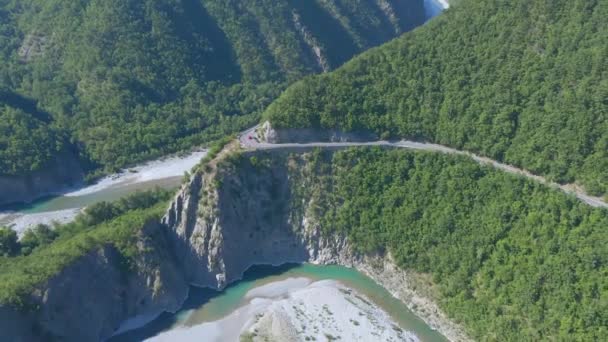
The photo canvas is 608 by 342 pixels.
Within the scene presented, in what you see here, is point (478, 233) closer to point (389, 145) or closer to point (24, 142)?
point (389, 145)

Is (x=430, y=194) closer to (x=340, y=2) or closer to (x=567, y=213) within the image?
(x=567, y=213)

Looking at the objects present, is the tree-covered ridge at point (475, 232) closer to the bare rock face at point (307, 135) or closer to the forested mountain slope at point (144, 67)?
the bare rock face at point (307, 135)

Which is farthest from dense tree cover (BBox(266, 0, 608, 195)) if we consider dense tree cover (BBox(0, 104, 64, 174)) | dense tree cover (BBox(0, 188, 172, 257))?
dense tree cover (BBox(0, 104, 64, 174))

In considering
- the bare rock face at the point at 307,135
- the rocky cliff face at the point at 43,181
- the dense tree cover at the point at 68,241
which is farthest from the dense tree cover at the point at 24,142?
the bare rock face at the point at 307,135

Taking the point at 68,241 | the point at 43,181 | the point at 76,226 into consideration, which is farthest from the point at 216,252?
the point at 43,181

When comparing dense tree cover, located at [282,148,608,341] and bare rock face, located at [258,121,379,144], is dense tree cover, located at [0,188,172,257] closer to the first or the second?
bare rock face, located at [258,121,379,144]

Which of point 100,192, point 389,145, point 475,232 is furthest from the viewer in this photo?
point 100,192

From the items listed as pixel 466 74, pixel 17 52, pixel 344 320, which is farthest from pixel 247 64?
pixel 344 320
